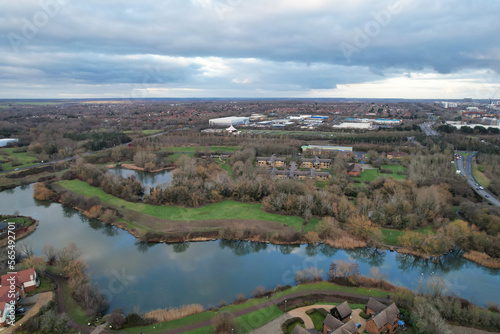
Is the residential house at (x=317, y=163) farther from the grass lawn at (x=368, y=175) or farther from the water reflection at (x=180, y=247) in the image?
the water reflection at (x=180, y=247)

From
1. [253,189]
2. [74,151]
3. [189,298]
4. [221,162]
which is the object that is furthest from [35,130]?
[189,298]

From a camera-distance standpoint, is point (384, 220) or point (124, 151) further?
point (124, 151)

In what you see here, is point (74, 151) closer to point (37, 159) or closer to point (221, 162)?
point (37, 159)

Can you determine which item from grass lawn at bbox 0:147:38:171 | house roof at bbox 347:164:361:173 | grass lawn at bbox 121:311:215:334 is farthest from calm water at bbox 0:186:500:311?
grass lawn at bbox 0:147:38:171

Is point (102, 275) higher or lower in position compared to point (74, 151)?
lower

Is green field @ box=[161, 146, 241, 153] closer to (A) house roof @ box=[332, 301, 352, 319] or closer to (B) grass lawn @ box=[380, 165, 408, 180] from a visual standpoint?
(B) grass lawn @ box=[380, 165, 408, 180]

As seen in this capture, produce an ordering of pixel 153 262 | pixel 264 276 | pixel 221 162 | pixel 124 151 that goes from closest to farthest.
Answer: pixel 264 276, pixel 153 262, pixel 221 162, pixel 124 151
